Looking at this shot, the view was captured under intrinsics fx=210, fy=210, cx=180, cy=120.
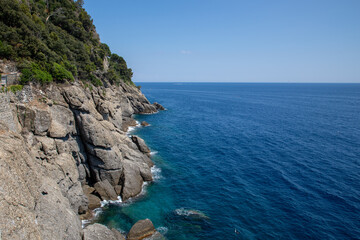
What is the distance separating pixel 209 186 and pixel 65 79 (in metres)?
29.3

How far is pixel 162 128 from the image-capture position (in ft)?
237

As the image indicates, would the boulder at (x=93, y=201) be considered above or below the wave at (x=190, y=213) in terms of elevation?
above

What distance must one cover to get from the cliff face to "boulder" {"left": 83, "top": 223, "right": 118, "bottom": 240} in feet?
2.90

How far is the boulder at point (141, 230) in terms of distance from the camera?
24672 millimetres

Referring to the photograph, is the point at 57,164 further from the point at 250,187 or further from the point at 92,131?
the point at 250,187

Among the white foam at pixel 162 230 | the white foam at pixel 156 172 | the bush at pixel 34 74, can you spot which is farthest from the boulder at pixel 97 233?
the bush at pixel 34 74

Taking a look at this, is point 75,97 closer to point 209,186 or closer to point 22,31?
point 22,31

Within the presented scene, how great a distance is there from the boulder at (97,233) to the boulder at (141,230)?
7.40 ft

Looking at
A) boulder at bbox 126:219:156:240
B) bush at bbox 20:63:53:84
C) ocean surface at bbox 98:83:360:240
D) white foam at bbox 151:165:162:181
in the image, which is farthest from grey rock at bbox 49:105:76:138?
white foam at bbox 151:165:162:181

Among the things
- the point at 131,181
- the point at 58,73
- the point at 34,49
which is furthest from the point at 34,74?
the point at 131,181

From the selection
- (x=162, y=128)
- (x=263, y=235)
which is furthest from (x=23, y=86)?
(x=162, y=128)

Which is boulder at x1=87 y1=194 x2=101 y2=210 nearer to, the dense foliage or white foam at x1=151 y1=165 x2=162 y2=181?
white foam at x1=151 y1=165 x2=162 y2=181

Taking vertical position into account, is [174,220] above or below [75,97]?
below

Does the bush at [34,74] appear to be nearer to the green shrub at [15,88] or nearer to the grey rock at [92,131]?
the green shrub at [15,88]
